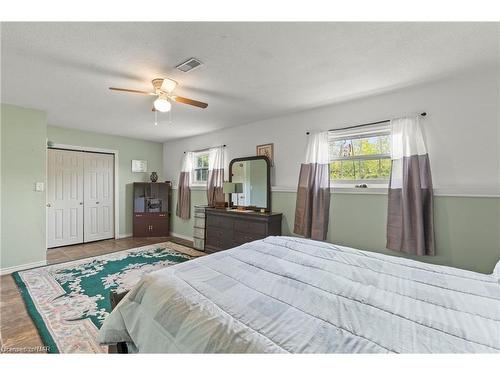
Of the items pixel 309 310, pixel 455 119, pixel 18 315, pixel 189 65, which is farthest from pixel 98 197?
pixel 455 119

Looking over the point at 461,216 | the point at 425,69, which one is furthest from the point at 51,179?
the point at 461,216

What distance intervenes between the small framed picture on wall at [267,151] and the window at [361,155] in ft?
3.08

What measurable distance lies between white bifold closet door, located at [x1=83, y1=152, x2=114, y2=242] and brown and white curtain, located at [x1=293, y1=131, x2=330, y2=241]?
Result: 418 centimetres

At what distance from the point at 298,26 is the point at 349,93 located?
140 cm

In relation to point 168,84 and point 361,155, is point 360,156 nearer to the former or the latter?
point 361,155

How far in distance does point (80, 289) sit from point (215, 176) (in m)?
2.69

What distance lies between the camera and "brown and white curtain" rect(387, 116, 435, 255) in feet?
7.77

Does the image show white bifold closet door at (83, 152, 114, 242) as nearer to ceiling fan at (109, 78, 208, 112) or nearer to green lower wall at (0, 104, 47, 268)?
green lower wall at (0, 104, 47, 268)

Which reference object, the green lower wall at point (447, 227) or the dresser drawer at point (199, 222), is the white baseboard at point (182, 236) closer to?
the dresser drawer at point (199, 222)

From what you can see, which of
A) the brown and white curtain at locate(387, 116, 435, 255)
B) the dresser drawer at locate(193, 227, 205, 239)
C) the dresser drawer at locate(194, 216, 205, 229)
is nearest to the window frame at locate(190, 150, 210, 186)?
the dresser drawer at locate(194, 216, 205, 229)

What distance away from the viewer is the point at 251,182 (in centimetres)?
399

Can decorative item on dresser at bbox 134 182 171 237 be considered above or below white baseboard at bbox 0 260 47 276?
above

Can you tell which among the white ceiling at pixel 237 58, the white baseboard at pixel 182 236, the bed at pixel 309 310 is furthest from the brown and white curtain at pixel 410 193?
the white baseboard at pixel 182 236

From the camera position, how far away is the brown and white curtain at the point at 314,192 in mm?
3064
